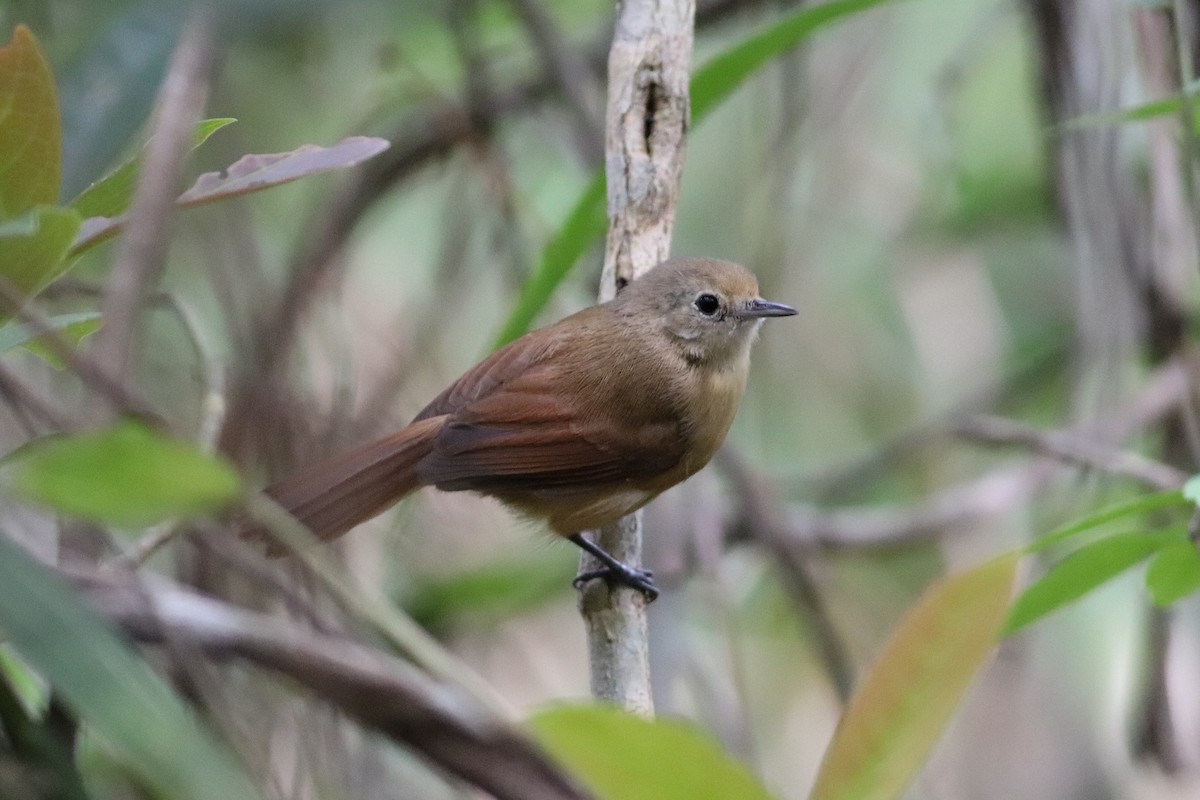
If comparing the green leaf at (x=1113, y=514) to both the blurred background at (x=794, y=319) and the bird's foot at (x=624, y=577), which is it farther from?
the bird's foot at (x=624, y=577)

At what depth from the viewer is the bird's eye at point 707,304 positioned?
10.5ft

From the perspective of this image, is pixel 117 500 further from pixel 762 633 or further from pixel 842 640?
pixel 762 633

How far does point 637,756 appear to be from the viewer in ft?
2.33

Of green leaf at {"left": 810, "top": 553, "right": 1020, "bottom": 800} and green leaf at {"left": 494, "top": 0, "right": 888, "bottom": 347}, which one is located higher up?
green leaf at {"left": 494, "top": 0, "right": 888, "bottom": 347}

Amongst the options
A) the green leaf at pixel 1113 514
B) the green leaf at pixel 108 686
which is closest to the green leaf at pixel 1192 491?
the green leaf at pixel 1113 514

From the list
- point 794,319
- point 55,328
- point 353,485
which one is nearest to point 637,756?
point 55,328

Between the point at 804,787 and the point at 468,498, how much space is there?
144 cm

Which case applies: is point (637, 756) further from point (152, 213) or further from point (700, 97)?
point (700, 97)

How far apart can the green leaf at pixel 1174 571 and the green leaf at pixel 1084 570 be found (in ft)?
0.04

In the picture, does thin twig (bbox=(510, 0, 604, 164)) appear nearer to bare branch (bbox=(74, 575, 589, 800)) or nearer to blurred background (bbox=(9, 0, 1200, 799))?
blurred background (bbox=(9, 0, 1200, 799))

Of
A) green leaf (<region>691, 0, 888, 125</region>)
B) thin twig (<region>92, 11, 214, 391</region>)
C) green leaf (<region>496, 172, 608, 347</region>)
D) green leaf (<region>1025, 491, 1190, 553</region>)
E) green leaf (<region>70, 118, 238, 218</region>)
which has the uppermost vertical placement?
green leaf (<region>691, 0, 888, 125</region>)

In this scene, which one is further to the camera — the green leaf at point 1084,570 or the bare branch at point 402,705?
the green leaf at point 1084,570

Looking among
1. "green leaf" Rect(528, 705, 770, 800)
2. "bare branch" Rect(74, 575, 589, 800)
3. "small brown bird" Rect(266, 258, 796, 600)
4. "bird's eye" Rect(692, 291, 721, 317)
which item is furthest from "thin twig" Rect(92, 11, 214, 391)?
"bird's eye" Rect(692, 291, 721, 317)

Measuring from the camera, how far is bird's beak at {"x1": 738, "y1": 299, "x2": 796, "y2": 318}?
3.24 metres
